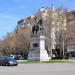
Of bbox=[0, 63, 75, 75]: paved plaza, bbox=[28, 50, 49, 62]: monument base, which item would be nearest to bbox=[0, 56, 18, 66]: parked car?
bbox=[0, 63, 75, 75]: paved plaza

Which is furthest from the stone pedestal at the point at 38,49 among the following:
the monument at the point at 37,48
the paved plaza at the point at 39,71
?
the paved plaza at the point at 39,71

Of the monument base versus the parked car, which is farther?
the monument base

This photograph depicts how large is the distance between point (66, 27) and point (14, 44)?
30333mm

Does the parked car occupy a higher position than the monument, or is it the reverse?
the monument

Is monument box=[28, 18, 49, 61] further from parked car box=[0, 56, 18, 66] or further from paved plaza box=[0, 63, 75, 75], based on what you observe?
paved plaza box=[0, 63, 75, 75]

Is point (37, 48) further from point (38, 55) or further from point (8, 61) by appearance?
point (8, 61)

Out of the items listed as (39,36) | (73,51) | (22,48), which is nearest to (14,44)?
(22,48)

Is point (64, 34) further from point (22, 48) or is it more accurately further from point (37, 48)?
point (37, 48)

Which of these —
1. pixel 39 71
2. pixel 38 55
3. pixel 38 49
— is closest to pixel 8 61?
pixel 38 55

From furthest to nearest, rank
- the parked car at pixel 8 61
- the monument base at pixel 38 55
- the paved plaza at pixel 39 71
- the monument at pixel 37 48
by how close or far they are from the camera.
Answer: the monument at pixel 37 48 → the monument base at pixel 38 55 → the parked car at pixel 8 61 → the paved plaza at pixel 39 71

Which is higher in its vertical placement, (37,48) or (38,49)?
(37,48)

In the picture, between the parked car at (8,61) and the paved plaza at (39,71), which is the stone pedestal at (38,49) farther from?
the paved plaza at (39,71)

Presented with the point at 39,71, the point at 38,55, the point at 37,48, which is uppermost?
the point at 37,48

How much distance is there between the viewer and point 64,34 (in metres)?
89.0
